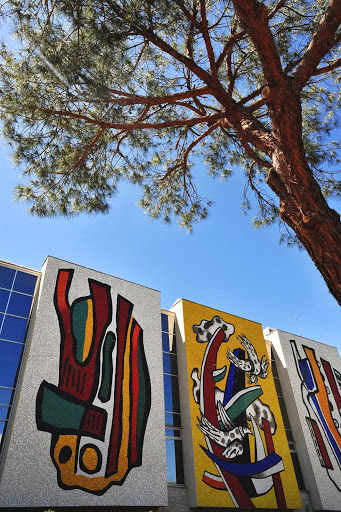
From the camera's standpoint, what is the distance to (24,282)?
9.87m

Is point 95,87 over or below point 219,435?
over

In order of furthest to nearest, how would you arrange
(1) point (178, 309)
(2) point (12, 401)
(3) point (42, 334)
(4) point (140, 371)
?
(1) point (178, 309), (4) point (140, 371), (3) point (42, 334), (2) point (12, 401)

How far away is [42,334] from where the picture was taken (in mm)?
8742

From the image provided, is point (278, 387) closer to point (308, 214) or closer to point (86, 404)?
point (86, 404)

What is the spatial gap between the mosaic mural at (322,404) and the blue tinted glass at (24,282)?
398 inches

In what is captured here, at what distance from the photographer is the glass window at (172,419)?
10.3 m

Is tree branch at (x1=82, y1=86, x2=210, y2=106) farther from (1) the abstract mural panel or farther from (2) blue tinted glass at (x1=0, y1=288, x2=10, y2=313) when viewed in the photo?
(1) the abstract mural panel

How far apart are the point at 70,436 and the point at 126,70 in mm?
7239

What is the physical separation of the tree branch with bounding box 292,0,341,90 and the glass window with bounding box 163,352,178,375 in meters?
9.20

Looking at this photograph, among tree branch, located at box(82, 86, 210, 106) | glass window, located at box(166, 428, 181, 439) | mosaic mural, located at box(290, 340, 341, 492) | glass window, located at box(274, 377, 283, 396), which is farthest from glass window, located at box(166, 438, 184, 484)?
tree branch, located at box(82, 86, 210, 106)

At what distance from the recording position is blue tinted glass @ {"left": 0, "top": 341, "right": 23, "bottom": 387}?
8352 millimetres

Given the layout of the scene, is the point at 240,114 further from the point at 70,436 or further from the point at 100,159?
the point at 70,436

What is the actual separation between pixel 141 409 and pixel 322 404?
25.8 feet

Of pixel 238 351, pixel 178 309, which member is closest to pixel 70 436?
pixel 178 309
